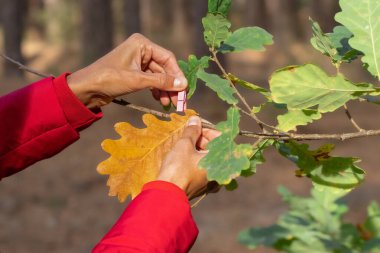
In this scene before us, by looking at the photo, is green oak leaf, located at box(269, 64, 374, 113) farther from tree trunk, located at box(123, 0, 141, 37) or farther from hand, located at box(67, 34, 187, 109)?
tree trunk, located at box(123, 0, 141, 37)

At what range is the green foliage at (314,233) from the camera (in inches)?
97.3

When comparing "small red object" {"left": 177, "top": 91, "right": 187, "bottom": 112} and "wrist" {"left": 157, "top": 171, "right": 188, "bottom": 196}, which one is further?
"small red object" {"left": 177, "top": 91, "right": 187, "bottom": 112}

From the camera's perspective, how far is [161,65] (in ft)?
6.37

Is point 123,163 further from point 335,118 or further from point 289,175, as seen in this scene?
point 335,118

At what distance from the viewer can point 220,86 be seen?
143 centimetres

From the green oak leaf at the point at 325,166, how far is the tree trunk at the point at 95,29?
10.4 metres

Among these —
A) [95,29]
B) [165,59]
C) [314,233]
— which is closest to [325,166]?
[165,59]

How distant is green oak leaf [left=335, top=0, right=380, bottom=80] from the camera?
1357 mm

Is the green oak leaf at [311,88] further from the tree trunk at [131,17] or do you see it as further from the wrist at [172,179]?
the tree trunk at [131,17]

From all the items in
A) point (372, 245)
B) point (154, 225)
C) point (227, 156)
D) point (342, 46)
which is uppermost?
point (342, 46)

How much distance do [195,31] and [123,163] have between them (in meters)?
9.88

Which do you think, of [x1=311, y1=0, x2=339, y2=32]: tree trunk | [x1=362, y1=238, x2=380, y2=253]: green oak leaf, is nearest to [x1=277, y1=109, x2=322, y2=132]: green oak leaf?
[x1=362, y1=238, x2=380, y2=253]: green oak leaf

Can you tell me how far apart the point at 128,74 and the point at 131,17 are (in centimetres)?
A: 1309

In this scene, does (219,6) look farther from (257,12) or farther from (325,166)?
(257,12)
